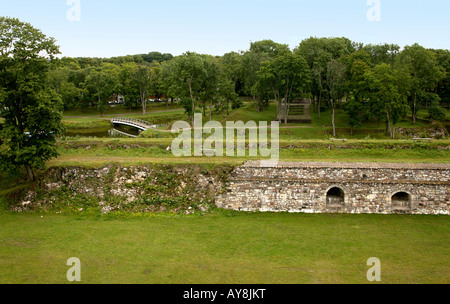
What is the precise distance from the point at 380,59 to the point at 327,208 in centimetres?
4109

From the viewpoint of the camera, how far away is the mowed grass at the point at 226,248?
15562 mm

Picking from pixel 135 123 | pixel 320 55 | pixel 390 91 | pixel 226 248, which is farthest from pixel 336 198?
pixel 135 123

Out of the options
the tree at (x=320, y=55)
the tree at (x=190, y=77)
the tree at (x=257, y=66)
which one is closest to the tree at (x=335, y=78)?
the tree at (x=320, y=55)

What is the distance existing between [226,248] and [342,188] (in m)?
9.30

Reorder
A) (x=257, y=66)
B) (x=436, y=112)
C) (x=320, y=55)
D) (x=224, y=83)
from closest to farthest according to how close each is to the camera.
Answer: (x=436, y=112), (x=320, y=55), (x=224, y=83), (x=257, y=66)

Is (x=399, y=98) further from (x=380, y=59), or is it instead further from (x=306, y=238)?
(x=306, y=238)

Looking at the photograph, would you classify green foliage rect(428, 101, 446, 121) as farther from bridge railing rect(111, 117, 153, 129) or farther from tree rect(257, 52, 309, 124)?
bridge railing rect(111, 117, 153, 129)

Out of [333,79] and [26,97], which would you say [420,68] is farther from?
[26,97]

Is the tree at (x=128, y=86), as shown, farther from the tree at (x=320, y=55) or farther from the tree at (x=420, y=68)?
the tree at (x=420, y=68)

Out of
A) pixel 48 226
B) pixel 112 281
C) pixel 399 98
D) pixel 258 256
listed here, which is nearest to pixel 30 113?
pixel 48 226

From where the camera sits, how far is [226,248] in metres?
18.0

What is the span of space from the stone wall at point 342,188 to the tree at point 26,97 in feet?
39.8

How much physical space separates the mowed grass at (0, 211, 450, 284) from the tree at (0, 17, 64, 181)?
4.26 metres

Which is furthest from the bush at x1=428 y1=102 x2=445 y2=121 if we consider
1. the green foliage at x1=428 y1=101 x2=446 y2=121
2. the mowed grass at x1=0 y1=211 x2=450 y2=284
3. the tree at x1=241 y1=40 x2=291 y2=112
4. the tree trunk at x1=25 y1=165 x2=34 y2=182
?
the tree trunk at x1=25 y1=165 x2=34 y2=182
